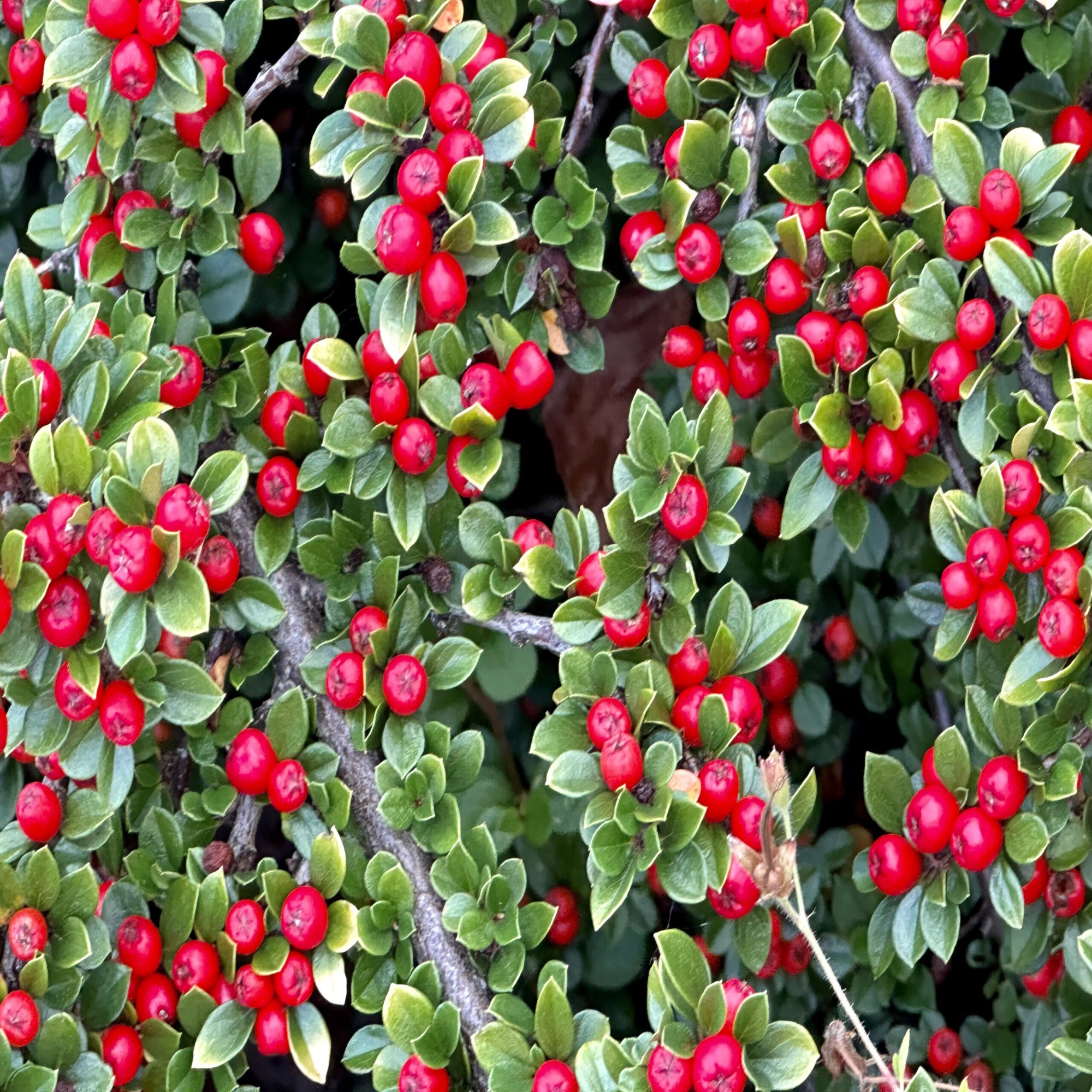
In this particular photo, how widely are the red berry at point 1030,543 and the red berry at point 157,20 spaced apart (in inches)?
54.0

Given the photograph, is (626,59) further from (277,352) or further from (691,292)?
(277,352)

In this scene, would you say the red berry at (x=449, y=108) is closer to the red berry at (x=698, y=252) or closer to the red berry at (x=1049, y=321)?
the red berry at (x=698, y=252)

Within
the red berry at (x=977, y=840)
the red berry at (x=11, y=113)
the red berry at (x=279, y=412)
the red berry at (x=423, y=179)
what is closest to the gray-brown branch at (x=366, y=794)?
the red berry at (x=279, y=412)

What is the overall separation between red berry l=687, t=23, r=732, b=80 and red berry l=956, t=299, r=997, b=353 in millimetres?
546

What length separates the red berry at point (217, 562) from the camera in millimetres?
1836

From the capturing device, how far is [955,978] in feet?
9.01

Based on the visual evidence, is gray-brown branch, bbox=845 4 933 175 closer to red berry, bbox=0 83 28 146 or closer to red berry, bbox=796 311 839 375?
red berry, bbox=796 311 839 375

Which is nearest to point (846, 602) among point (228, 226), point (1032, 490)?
point (1032, 490)

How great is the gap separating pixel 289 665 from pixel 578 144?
3.32 ft

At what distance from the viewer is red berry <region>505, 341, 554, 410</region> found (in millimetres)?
1884

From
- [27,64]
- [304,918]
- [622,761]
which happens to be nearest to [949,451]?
[622,761]

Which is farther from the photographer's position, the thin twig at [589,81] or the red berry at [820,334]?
the thin twig at [589,81]

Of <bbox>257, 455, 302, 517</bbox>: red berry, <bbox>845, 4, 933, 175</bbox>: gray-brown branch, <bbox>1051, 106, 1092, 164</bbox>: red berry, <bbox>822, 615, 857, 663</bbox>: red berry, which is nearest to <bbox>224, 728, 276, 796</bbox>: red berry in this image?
<bbox>257, 455, 302, 517</bbox>: red berry

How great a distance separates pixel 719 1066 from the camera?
5.09ft
